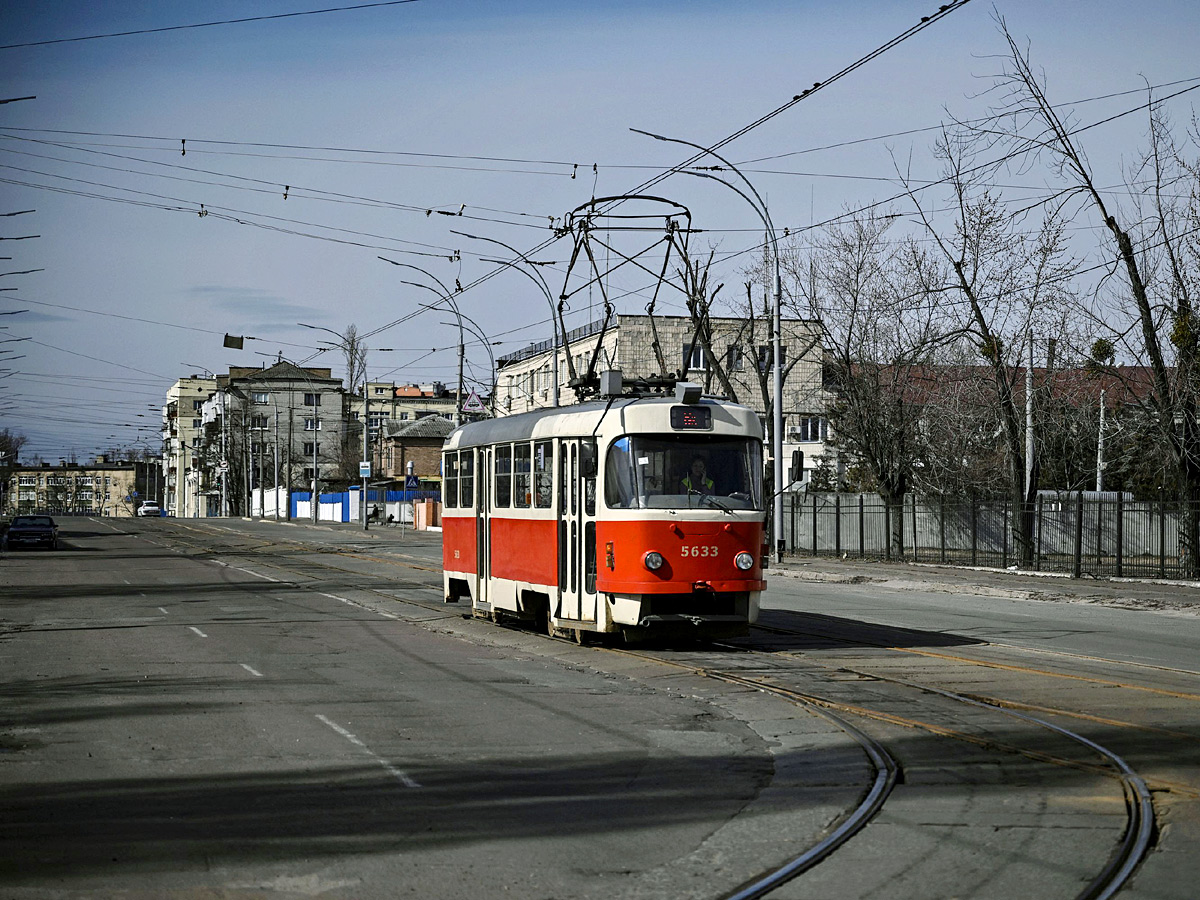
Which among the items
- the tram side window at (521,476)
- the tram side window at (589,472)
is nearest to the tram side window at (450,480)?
the tram side window at (521,476)

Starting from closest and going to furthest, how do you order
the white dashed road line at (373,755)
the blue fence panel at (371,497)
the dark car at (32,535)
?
the white dashed road line at (373,755) → the dark car at (32,535) → the blue fence panel at (371,497)

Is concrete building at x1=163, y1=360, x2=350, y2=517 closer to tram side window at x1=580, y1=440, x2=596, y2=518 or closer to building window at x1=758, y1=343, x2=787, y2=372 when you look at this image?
building window at x1=758, y1=343, x2=787, y2=372

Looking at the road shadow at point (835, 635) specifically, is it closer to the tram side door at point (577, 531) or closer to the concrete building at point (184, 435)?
the tram side door at point (577, 531)

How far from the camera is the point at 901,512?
38625 mm

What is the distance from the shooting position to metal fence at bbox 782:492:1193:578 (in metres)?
29.9

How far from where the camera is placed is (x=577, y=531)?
16250 mm

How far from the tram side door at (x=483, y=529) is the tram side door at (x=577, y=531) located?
281 centimetres

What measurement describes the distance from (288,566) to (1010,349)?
786 inches

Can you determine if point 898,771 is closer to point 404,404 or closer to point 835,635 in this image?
point 835,635

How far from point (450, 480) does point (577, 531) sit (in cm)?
570

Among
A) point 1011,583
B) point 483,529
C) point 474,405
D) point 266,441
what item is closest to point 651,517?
point 483,529

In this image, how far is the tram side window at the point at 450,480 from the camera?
2130 cm

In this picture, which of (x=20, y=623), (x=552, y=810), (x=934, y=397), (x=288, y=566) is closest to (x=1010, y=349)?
(x=934, y=397)

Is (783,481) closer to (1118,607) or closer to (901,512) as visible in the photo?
(901,512)
